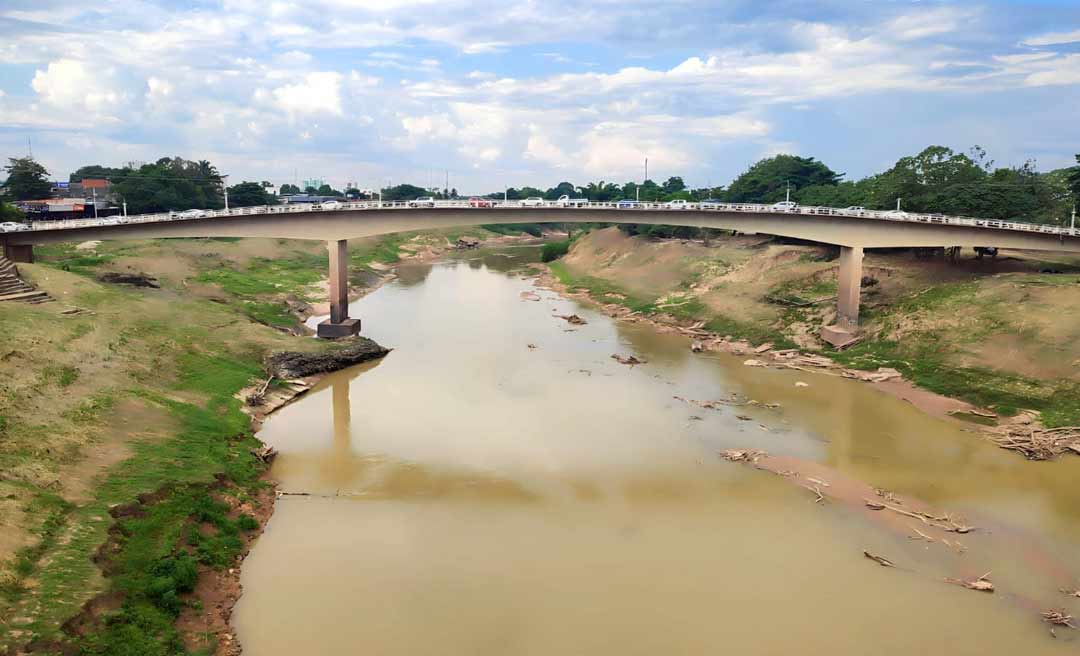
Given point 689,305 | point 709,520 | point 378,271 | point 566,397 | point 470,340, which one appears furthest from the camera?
point 378,271

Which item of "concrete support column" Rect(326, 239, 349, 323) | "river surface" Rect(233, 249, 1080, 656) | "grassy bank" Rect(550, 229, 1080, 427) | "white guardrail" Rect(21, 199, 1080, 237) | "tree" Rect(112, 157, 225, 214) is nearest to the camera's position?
"river surface" Rect(233, 249, 1080, 656)

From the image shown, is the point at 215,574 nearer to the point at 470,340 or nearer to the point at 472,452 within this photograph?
the point at 472,452

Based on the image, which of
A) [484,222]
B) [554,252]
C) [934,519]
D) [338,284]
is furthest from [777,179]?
[934,519]

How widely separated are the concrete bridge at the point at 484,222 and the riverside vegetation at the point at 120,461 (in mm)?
5991

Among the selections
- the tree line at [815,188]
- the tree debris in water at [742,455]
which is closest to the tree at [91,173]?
the tree line at [815,188]

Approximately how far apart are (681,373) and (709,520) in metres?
21.5

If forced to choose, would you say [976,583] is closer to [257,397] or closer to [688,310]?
[257,397]

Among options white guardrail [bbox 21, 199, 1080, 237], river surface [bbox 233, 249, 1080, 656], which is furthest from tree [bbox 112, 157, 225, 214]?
river surface [bbox 233, 249, 1080, 656]

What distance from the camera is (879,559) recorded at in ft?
79.2

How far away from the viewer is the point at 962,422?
3784 centimetres

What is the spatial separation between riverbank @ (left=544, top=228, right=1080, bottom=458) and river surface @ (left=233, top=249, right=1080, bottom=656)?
3419mm

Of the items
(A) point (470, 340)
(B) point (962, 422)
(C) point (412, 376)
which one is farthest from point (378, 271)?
(B) point (962, 422)

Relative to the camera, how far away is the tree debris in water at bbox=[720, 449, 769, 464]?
3278 centimetres

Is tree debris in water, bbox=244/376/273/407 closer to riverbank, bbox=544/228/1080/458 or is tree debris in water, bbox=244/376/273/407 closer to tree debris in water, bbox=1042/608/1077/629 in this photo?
riverbank, bbox=544/228/1080/458
